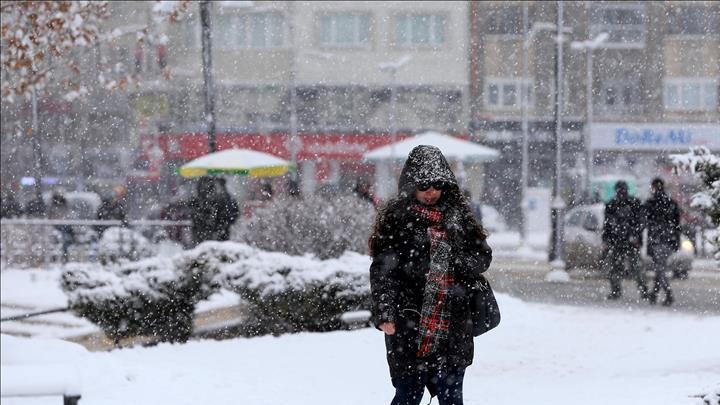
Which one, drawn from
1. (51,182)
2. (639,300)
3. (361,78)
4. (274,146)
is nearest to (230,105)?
(274,146)

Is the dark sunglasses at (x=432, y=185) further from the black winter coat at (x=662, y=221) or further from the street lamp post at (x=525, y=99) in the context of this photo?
the street lamp post at (x=525, y=99)

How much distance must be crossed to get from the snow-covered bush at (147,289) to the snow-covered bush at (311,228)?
135cm

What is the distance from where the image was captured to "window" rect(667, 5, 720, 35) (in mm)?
42094

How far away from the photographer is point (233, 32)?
43.3 metres

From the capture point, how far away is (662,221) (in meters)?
14.4

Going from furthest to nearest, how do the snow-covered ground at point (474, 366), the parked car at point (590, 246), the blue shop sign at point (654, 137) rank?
the blue shop sign at point (654, 137), the parked car at point (590, 246), the snow-covered ground at point (474, 366)

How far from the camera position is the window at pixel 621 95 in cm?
4188

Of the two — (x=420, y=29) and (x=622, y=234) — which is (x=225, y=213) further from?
(x=420, y=29)

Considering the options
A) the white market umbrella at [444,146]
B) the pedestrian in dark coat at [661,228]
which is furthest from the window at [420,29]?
the pedestrian in dark coat at [661,228]

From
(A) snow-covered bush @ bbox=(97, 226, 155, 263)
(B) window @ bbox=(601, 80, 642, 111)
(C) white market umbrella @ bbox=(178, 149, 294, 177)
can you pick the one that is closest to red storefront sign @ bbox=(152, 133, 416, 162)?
(B) window @ bbox=(601, 80, 642, 111)

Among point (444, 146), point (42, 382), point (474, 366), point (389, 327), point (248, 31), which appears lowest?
point (474, 366)

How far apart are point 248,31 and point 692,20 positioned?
18257 mm

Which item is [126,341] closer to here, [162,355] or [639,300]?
[162,355]

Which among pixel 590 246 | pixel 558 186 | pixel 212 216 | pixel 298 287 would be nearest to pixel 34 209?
pixel 212 216
